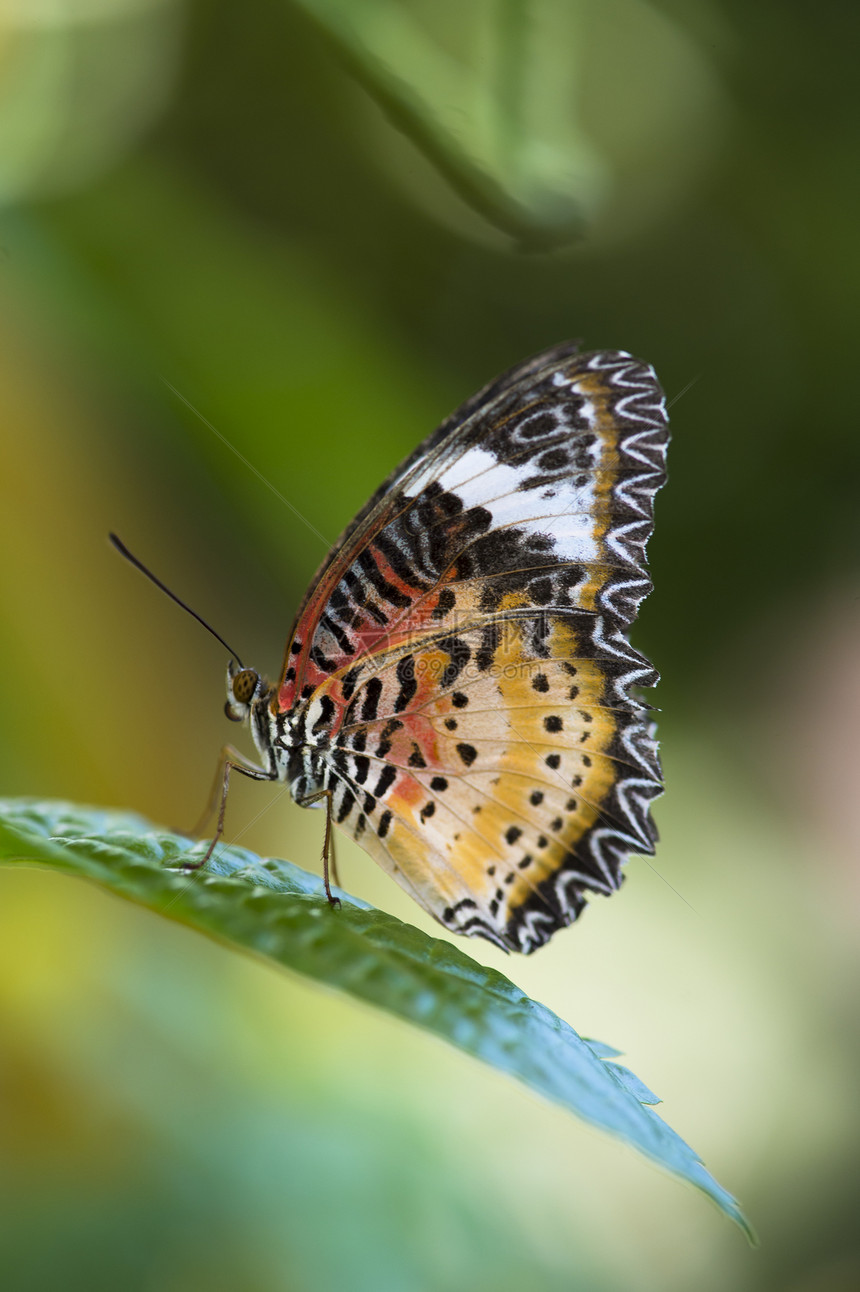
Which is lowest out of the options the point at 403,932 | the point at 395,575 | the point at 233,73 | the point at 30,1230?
the point at 30,1230

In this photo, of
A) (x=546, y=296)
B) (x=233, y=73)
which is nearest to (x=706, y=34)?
(x=546, y=296)

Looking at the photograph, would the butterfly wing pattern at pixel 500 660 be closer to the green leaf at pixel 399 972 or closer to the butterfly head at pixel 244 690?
the butterfly head at pixel 244 690

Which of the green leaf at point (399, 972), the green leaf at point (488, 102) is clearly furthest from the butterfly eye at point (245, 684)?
the green leaf at point (488, 102)

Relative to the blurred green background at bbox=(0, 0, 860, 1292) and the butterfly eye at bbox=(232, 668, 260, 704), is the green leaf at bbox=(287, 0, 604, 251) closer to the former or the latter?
the blurred green background at bbox=(0, 0, 860, 1292)

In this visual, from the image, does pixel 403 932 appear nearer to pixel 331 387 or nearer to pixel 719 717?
pixel 331 387

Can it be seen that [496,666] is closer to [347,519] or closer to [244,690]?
[244,690]

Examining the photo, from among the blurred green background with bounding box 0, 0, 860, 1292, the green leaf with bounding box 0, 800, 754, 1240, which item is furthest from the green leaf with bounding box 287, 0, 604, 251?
the green leaf with bounding box 0, 800, 754, 1240
